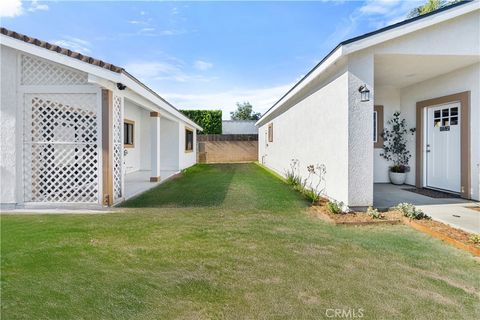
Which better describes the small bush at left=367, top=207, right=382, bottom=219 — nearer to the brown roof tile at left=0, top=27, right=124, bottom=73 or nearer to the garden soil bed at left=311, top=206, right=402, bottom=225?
the garden soil bed at left=311, top=206, right=402, bottom=225

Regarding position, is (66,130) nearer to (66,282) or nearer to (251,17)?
(66,282)

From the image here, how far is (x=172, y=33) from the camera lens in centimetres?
1364

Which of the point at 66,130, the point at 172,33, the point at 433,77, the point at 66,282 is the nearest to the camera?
the point at 66,282

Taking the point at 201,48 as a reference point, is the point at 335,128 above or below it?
below

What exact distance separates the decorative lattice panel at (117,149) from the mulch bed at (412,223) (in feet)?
16.4

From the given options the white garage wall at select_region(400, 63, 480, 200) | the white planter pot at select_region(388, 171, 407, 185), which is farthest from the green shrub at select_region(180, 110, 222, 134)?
the white garage wall at select_region(400, 63, 480, 200)

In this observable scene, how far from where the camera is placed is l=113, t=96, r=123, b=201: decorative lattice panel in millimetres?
7061

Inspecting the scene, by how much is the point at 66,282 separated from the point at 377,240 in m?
4.39

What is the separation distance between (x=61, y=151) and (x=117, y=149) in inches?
50.3

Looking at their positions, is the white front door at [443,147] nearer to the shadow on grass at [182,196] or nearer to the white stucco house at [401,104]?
the white stucco house at [401,104]

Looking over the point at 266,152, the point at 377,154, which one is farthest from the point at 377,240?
the point at 266,152

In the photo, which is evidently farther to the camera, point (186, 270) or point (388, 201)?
point (388, 201)

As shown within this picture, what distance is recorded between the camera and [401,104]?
9.80 meters

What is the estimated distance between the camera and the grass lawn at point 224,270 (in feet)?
8.63
